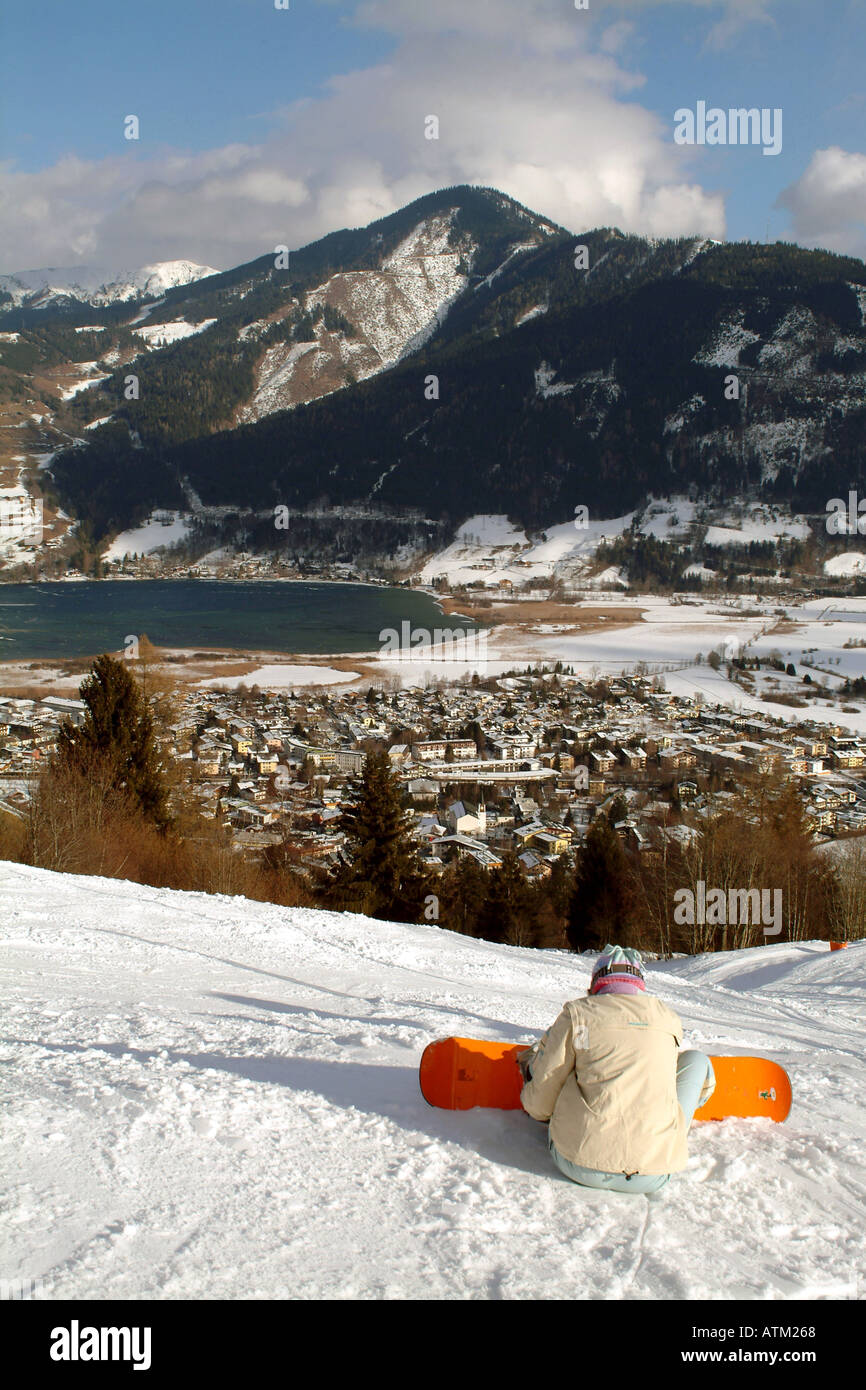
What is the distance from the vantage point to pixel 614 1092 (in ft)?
9.07

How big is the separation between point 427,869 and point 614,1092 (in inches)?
653

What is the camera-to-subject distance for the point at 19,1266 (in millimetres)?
2365

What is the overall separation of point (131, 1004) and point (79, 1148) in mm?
2250

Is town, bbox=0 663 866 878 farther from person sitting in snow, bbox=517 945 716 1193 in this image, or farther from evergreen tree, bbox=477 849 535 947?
person sitting in snow, bbox=517 945 716 1193

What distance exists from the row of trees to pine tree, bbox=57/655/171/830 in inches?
1.3

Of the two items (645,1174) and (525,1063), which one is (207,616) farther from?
(645,1174)

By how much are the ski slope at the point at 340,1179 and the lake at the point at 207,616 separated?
56.9 m

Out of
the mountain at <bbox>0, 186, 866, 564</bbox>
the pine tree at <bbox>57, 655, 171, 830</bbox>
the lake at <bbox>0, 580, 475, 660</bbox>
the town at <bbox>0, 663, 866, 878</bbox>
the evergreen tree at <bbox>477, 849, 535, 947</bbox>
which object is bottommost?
the evergreen tree at <bbox>477, 849, 535, 947</bbox>

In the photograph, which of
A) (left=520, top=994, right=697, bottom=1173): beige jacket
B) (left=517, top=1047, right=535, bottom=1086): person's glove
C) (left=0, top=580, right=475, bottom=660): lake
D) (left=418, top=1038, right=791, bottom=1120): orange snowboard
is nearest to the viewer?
(left=520, top=994, right=697, bottom=1173): beige jacket

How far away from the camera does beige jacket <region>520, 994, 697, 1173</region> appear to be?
2.77m

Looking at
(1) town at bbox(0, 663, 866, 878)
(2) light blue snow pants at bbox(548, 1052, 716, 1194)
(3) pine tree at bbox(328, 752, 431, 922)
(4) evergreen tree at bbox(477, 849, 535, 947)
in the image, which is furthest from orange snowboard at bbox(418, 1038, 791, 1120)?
(1) town at bbox(0, 663, 866, 878)

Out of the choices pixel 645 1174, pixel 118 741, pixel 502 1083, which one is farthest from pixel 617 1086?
pixel 118 741

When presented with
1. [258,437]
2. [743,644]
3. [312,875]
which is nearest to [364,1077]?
[312,875]

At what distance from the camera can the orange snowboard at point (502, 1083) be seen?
330 centimetres
